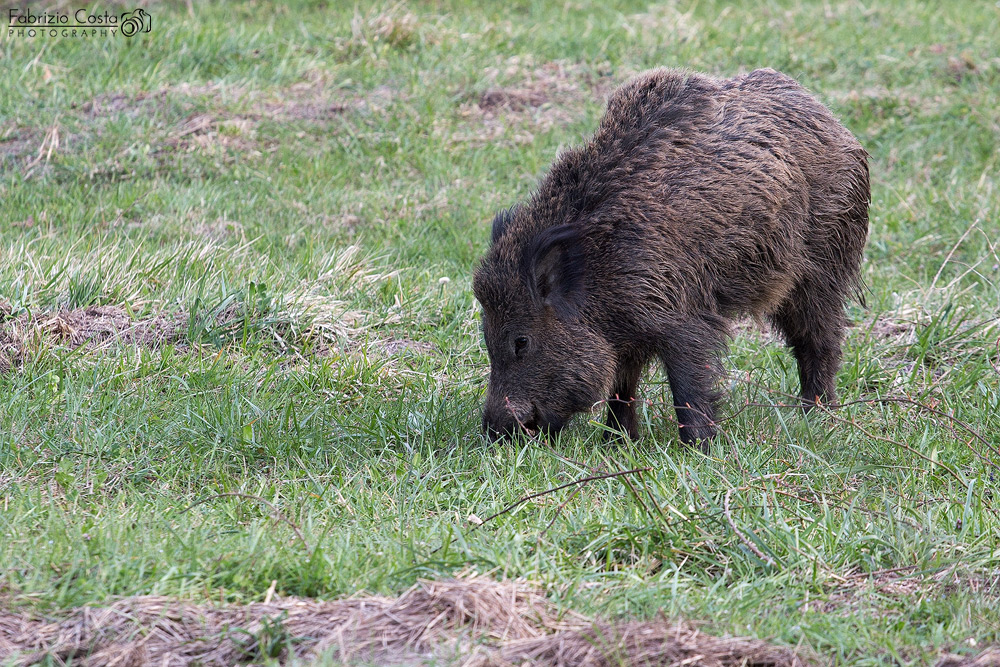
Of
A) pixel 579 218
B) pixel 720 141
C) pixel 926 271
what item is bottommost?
pixel 926 271

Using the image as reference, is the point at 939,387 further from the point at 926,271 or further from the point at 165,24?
the point at 165,24

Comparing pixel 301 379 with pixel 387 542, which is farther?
pixel 301 379

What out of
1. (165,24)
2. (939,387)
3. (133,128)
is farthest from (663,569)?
(165,24)

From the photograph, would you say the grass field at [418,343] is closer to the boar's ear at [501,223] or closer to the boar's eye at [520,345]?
the boar's eye at [520,345]

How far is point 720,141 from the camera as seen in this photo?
16.4ft

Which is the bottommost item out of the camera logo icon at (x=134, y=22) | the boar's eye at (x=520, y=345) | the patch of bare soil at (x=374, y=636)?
the boar's eye at (x=520, y=345)

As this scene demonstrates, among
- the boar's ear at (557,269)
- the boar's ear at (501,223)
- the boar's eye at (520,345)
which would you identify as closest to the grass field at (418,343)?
the boar's eye at (520,345)

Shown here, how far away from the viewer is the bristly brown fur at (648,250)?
4.83 metres

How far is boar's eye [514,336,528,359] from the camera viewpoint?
4926mm

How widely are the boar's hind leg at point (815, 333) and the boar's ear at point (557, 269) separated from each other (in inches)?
51.6

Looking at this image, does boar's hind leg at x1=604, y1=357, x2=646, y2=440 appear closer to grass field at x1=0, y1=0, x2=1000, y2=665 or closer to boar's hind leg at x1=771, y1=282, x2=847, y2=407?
grass field at x1=0, y1=0, x2=1000, y2=665

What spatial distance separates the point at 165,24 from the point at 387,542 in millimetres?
8016

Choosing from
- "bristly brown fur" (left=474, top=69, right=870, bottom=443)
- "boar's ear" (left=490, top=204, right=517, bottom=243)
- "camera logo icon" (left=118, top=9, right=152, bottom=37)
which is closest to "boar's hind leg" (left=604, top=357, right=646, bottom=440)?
"bristly brown fur" (left=474, top=69, right=870, bottom=443)

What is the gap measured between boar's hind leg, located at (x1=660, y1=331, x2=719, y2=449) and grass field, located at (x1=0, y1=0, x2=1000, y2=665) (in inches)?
7.9
